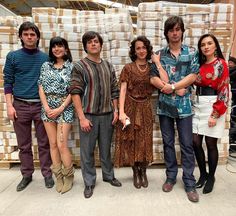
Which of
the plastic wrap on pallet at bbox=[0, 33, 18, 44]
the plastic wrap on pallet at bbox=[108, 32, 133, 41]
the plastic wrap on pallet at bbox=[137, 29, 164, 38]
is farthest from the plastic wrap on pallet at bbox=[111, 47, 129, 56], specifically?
the plastic wrap on pallet at bbox=[0, 33, 18, 44]

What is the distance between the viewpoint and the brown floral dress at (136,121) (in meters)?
2.60

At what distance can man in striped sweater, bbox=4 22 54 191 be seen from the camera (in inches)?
106

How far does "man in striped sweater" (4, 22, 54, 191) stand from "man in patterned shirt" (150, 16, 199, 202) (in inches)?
51.0

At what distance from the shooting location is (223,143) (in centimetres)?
337

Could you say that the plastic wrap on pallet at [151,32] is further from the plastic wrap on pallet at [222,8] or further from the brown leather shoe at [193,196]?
the brown leather shoe at [193,196]

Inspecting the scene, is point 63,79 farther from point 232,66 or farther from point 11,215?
point 232,66

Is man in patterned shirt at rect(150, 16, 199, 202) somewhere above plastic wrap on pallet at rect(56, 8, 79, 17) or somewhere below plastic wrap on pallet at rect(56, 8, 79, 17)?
below

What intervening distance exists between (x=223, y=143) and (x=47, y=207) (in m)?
2.37

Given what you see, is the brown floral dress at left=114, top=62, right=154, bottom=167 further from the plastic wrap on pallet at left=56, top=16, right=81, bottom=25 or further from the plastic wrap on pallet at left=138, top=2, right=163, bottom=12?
the plastic wrap on pallet at left=56, top=16, right=81, bottom=25

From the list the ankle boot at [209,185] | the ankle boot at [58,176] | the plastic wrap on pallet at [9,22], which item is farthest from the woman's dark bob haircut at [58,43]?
the ankle boot at [209,185]

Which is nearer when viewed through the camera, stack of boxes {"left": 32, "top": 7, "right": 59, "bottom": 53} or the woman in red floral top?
the woman in red floral top

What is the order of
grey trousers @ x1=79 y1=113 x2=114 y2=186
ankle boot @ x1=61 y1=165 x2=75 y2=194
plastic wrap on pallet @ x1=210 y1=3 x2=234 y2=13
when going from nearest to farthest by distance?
1. grey trousers @ x1=79 y1=113 x2=114 y2=186
2. ankle boot @ x1=61 y1=165 x2=75 y2=194
3. plastic wrap on pallet @ x1=210 y1=3 x2=234 y2=13

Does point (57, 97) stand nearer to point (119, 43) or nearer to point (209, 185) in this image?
point (119, 43)

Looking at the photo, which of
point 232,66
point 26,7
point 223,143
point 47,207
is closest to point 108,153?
point 47,207
